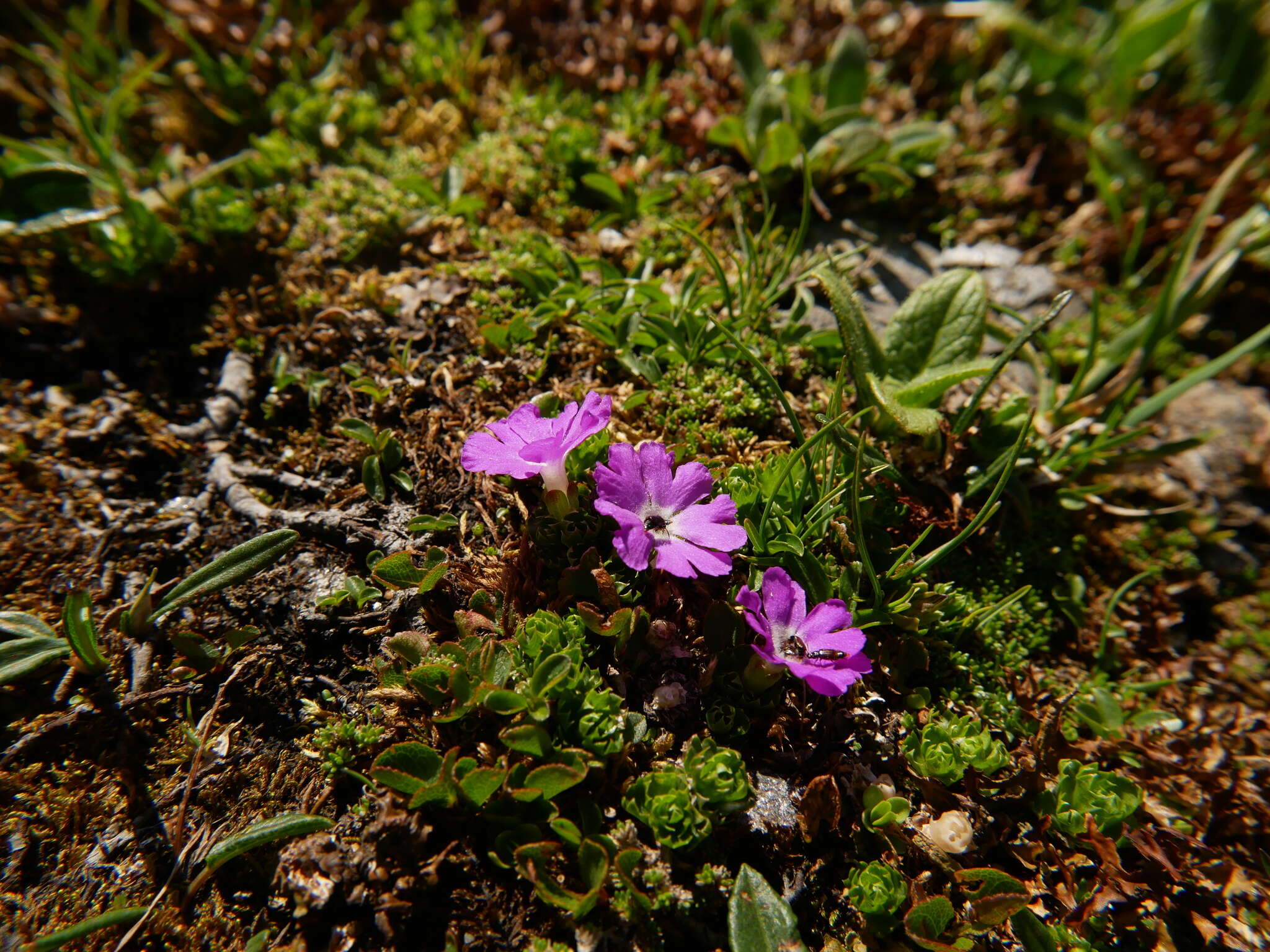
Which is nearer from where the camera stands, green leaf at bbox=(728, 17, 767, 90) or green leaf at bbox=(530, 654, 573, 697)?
green leaf at bbox=(530, 654, 573, 697)

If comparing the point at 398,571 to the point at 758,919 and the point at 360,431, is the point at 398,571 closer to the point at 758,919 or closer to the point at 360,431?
the point at 360,431

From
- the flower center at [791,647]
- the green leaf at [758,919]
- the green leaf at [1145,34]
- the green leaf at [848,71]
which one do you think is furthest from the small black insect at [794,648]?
the green leaf at [1145,34]

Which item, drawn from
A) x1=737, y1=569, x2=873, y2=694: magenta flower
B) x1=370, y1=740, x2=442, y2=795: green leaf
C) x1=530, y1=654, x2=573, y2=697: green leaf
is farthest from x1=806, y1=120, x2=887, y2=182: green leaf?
x1=370, y1=740, x2=442, y2=795: green leaf

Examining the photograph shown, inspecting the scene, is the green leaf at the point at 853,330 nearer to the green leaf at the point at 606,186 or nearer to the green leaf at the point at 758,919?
the green leaf at the point at 606,186

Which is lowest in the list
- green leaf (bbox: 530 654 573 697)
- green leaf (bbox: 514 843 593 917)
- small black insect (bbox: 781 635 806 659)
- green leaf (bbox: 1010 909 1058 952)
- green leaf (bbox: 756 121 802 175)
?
green leaf (bbox: 1010 909 1058 952)

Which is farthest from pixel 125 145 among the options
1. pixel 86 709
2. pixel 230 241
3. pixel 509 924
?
pixel 509 924

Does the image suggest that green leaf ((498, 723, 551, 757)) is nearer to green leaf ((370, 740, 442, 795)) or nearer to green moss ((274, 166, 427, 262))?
green leaf ((370, 740, 442, 795))

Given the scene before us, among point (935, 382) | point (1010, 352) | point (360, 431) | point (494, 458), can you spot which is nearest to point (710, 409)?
point (935, 382)
